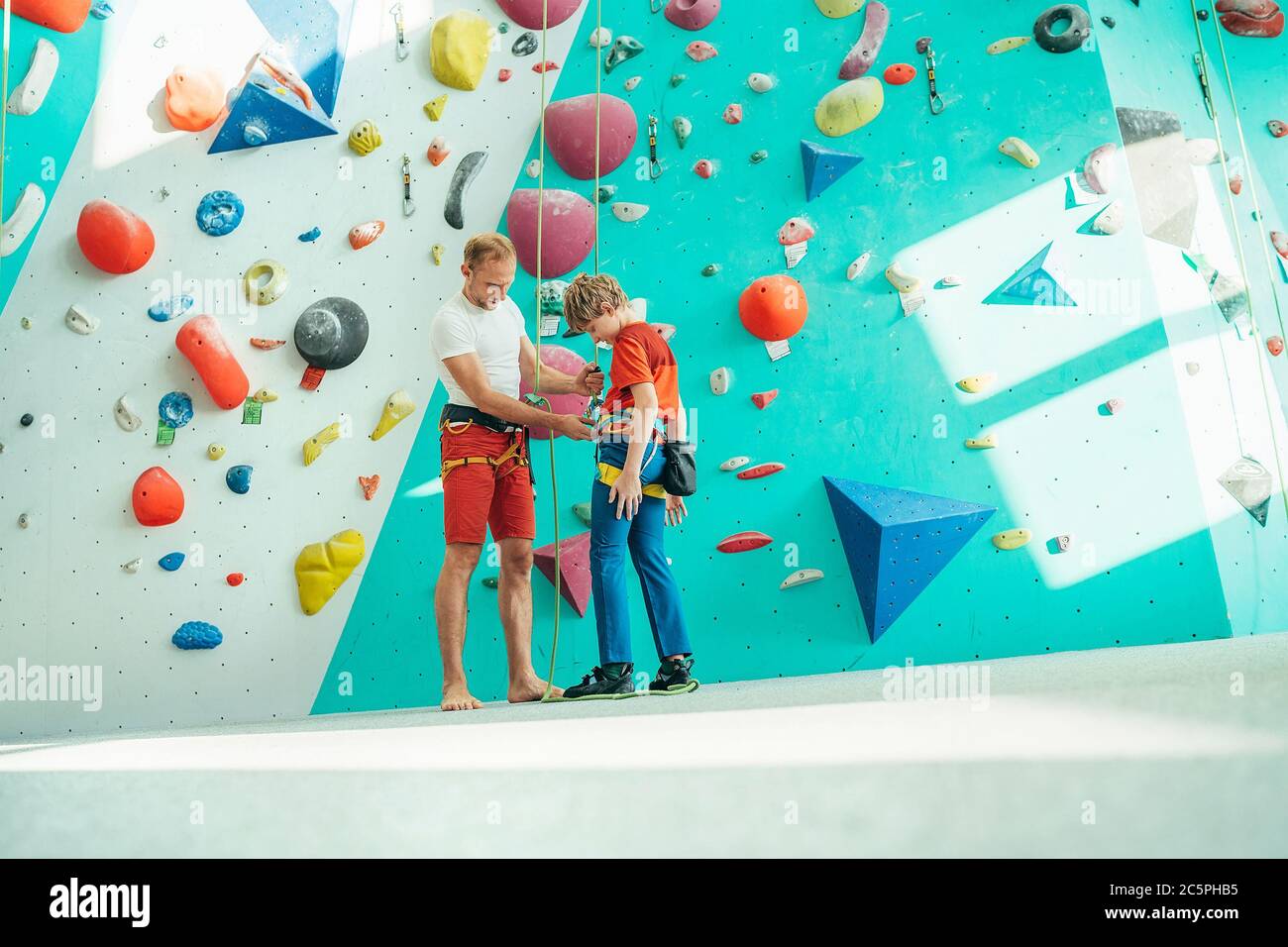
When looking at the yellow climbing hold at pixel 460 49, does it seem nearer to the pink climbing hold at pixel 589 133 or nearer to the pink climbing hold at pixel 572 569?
the pink climbing hold at pixel 589 133

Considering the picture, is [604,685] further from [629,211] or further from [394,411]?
[629,211]

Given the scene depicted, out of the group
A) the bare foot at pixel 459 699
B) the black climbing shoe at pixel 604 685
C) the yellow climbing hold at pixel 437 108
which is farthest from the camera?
the yellow climbing hold at pixel 437 108

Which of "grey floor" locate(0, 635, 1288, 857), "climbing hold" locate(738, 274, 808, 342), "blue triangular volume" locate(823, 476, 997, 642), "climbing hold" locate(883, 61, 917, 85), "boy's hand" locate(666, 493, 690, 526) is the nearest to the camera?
"grey floor" locate(0, 635, 1288, 857)

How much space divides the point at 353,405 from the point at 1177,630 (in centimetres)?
261

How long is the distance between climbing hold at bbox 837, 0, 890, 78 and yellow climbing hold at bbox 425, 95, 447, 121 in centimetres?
131

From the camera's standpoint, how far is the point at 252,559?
3369mm

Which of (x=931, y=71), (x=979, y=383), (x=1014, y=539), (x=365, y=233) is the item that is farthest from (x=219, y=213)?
(x=1014, y=539)

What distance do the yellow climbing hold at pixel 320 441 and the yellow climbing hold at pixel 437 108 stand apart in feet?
3.54

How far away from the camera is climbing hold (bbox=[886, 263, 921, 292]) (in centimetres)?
320

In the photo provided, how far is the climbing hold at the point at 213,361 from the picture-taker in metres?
3.36

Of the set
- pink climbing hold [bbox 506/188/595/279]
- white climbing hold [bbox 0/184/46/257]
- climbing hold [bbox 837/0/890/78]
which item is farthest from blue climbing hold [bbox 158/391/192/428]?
climbing hold [bbox 837/0/890/78]

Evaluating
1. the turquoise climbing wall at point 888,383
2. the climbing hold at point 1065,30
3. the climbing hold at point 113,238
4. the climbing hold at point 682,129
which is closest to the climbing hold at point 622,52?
the turquoise climbing wall at point 888,383

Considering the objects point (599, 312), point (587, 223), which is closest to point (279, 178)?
point (587, 223)

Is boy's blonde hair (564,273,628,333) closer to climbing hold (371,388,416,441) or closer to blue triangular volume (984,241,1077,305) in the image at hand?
climbing hold (371,388,416,441)
